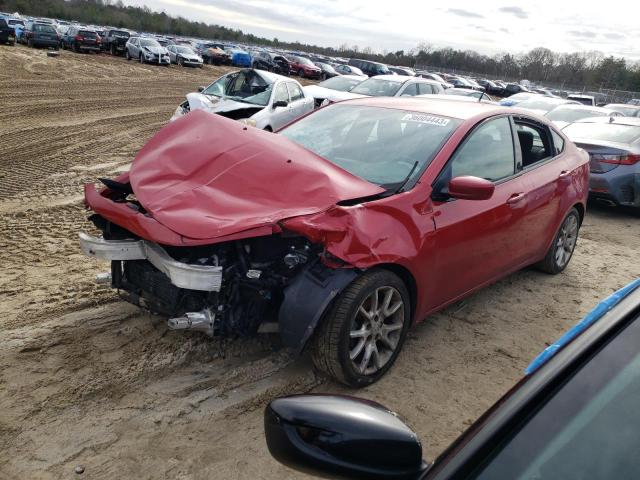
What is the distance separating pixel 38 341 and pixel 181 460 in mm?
1522

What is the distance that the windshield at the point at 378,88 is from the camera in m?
13.5

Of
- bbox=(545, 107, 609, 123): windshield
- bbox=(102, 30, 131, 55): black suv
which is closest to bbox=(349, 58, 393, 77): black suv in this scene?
bbox=(102, 30, 131, 55): black suv

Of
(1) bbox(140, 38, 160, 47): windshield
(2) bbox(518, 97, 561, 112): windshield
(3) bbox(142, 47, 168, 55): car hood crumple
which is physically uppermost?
(1) bbox(140, 38, 160, 47): windshield

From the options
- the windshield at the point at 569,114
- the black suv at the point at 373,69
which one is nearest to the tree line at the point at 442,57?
the black suv at the point at 373,69

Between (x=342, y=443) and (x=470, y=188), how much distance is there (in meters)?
2.46

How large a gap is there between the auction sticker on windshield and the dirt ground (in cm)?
158

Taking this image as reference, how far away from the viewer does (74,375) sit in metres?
3.33

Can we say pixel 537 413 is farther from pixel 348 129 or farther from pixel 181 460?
pixel 348 129

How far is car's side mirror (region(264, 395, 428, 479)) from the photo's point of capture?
1343 millimetres

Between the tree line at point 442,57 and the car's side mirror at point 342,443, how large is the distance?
245ft

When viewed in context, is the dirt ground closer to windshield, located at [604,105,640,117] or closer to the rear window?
windshield, located at [604,105,640,117]

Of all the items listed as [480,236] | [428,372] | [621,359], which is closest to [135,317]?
[428,372]

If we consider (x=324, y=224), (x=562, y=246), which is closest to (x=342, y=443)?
(x=324, y=224)

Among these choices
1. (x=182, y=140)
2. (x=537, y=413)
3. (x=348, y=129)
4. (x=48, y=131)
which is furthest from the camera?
(x=48, y=131)
